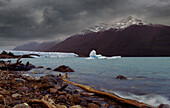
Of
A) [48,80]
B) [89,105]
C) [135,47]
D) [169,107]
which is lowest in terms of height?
[169,107]

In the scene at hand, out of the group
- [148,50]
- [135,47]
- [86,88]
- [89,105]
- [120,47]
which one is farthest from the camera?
[120,47]

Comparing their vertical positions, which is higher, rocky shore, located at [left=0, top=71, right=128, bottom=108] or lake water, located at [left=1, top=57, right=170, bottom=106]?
rocky shore, located at [left=0, top=71, right=128, bottom=108]

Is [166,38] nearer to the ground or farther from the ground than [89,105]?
farther from the ground

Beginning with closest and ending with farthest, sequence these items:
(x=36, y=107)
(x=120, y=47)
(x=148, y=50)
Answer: (x=36, y=107)
(x=148, y=50)
(x=120, y=47)

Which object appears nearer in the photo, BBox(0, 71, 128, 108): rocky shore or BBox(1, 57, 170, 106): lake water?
BBox(0, 71, 128, 108): rocky shore

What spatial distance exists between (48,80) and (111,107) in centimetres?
343

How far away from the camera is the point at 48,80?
5.93 m

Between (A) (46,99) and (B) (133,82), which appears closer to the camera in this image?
(A) (46,99)

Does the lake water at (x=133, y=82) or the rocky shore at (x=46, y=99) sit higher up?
the rocky shore at (x=46, y=99)

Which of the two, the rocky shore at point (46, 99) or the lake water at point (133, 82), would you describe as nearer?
the rocky shore at point (46, 99)

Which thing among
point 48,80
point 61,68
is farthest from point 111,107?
point 61,68

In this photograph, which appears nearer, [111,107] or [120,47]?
[111,107]

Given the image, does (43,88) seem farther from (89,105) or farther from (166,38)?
(166,38)

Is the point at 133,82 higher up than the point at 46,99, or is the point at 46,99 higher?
the point at 46,99
